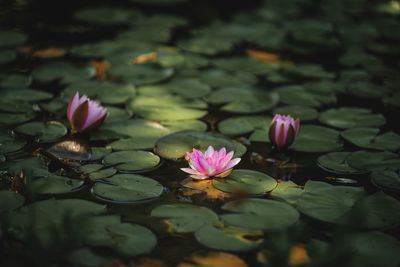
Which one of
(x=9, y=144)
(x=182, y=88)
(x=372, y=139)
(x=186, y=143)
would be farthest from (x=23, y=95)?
(x=372, y=139)

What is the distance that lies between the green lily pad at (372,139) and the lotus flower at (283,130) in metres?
0.28

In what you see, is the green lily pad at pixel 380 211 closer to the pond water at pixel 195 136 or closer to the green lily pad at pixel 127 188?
the pond water at pixel 195 136

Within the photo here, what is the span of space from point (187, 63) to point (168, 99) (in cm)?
46

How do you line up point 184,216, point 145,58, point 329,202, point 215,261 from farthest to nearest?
point 145,58, point 329,202, point 184,216, point 215,261

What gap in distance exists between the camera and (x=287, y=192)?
1896 millimetres

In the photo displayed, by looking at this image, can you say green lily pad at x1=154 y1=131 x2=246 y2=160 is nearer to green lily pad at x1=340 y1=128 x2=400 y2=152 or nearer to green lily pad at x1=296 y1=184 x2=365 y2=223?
green lily pad at x1=296 y1=184 x2=365 y2=223

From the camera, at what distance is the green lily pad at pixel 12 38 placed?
3.06 metres

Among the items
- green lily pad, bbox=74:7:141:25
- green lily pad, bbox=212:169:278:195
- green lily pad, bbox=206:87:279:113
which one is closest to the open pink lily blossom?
green lily pad, bbox=212:169:278:195

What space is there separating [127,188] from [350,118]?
1050mm

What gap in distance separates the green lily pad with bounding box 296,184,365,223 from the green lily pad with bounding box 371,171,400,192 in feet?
0.32

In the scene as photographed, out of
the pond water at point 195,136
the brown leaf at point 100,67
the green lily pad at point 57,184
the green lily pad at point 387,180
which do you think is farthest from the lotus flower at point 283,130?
the brown leaf at point 100,67

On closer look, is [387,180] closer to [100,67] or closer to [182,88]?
[182,88]

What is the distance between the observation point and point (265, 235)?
1.68m

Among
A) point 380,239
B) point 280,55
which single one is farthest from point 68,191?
point 280,55
